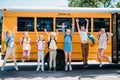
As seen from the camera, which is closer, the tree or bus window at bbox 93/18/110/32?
bus window at bbox 93/18/110/32

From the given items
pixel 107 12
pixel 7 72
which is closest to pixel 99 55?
pixel 107 12

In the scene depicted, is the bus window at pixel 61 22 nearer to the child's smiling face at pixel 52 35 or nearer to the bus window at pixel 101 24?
the child's smiling face at pixel 52 35

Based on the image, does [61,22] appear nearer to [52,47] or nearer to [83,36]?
[83,36]

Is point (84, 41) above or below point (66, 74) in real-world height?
above

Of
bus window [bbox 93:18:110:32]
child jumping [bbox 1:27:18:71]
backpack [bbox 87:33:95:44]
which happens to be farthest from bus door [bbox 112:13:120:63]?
child jumping [bbox 1:27:18:71]

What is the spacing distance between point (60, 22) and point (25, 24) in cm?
147

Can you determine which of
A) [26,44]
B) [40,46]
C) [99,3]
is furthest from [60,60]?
[99,3]

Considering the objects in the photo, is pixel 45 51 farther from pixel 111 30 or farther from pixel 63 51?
pixel 111 30

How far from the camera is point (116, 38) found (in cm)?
1500

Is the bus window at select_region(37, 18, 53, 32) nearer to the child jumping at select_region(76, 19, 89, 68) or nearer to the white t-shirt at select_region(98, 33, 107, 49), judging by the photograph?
the child jumping at select_region(76, 19, 89, 68)

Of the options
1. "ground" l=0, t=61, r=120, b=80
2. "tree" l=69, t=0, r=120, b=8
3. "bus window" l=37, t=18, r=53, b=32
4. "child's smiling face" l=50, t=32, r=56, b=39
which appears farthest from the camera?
"tree" l=69, t=0, r=120, b=8

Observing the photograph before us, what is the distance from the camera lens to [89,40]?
49.4ft

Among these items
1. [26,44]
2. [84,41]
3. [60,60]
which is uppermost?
[84,41]

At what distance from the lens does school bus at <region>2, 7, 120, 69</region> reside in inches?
582
